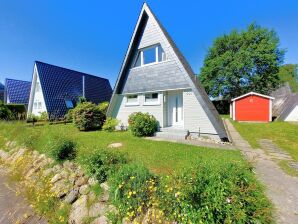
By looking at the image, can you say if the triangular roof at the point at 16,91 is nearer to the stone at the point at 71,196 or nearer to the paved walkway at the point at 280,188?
the stone at the point at 71,196

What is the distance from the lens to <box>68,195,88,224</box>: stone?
12.8 feet

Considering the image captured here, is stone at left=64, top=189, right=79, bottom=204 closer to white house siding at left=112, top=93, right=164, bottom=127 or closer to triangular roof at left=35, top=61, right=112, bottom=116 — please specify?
white house siding at left=112, top=93, right=164, bottom=127

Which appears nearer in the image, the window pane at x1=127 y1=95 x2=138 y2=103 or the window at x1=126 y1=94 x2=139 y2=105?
the window at x1=126 y1=94 x2=139 y2=105

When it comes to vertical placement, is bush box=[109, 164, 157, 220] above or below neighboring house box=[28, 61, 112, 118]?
below

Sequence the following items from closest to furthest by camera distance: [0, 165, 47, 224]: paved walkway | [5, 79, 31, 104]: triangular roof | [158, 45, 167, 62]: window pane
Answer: [0, 165, 47, 224]: paved walkway < [158, 45, 167, 62]: window pane < [5, 79, 31, 104]: triangular roof

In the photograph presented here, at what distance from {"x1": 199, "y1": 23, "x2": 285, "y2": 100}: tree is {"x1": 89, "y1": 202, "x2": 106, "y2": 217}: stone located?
101 ft

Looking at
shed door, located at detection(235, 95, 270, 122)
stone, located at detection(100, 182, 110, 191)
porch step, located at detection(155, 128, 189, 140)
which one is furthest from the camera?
shed door, located at detection(235, 95, 270, 122)

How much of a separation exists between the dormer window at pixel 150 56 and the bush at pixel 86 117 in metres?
4.91

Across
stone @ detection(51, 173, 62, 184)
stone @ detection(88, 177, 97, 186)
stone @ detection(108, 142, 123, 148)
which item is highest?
stone @ detection(108, 142, 123, 148)

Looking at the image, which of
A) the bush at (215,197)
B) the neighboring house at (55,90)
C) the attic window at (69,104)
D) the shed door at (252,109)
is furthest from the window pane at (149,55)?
the attic window at (69,104)

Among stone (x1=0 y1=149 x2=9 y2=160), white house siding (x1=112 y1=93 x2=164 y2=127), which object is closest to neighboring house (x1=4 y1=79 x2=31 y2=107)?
stone (x1=0 y1=149 x2=9 y2=160)

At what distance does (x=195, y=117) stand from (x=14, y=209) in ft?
27.6

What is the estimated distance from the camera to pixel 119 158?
457cm

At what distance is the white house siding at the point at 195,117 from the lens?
903 cm
